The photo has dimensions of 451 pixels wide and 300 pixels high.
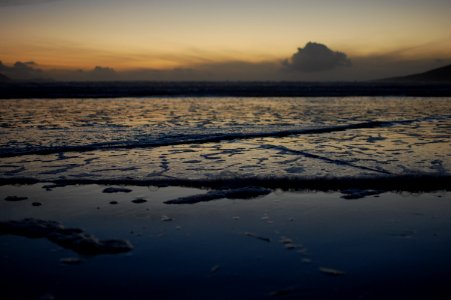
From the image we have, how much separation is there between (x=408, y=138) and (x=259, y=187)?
577 centimetres

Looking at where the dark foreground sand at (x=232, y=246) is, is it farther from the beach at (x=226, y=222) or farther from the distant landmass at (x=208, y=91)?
the distant landmass at (x=208, y=91)

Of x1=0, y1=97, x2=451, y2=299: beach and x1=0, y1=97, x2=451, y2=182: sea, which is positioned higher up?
x1=0, y1=97, x2=451, y2=182: sea

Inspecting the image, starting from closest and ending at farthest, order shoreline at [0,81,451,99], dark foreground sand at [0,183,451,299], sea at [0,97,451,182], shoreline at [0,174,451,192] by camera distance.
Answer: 1. dark foreground sand at [0,183,451,299]
2. shoreline at [0,174,451,192]
3. sea at [0,97,451,182]
4. shoreline at [0,81,451,99]

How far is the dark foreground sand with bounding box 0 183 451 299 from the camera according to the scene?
2.62 m

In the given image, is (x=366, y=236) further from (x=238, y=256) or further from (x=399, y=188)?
(x=399, y=188)

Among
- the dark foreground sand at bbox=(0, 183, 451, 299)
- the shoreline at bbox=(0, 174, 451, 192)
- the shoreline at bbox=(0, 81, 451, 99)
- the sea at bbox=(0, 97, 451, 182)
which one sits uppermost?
the shoreline at bbox=(0, 81, 451, 99)

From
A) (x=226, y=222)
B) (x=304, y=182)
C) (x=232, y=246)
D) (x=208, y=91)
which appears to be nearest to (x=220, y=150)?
(x=304, y=182)

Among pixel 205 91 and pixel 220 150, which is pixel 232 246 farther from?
pixel 205 91

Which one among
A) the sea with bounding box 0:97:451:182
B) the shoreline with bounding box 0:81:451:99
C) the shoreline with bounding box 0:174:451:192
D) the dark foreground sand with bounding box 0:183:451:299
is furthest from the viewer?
the shoreline with bounding box 0:81:451:99

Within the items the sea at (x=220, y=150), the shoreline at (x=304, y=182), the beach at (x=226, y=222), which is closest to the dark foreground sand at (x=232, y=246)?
the beach at (x=226, y=222)

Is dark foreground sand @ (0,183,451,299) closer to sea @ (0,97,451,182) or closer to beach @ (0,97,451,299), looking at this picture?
beach @ (0,97,451,299)

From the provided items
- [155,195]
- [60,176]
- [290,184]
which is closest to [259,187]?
[290,184]

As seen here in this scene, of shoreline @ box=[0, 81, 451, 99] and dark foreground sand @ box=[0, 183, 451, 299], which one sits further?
shoreline @ box=[0, 81, 451, 99]

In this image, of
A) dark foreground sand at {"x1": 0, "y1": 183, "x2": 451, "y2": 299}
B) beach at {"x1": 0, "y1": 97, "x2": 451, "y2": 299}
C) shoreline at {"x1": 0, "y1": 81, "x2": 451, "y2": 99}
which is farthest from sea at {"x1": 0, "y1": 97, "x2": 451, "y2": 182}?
shoreline at {"x1": 0, "y1": 81, "x2": 451, "y2": 99}
